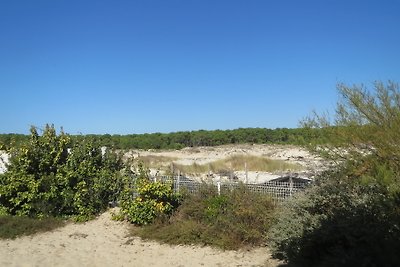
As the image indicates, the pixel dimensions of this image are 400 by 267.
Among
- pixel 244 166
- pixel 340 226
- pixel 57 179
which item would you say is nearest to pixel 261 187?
pixel 340 226

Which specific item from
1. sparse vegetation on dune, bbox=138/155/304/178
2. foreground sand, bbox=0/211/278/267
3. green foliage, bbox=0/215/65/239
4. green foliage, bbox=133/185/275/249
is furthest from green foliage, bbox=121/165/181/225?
sparse vegetation on dune, bbox=138/155/304/178

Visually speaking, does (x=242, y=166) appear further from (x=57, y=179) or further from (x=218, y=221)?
(x=218, y=221)

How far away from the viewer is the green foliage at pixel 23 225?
10.7 metres

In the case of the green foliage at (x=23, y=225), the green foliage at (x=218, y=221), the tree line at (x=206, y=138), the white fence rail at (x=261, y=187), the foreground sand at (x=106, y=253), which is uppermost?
the tree line at (x=206, y=138)

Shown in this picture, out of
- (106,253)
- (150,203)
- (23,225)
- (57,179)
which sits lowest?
(106,253)

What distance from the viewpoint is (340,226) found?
684 centimetres

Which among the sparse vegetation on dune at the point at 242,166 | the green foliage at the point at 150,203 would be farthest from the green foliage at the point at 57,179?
the sparse vegetation on dune at the point at 242,166

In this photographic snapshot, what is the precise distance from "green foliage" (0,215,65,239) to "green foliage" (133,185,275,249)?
98.7 inches

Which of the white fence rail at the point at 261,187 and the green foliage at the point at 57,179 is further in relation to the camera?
the green foliage at the point at 57,179

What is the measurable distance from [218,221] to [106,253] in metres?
2.56

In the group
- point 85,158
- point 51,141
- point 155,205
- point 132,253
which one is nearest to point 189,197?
point 155,205

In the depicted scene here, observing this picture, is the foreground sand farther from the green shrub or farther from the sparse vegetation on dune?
the sparse vegetation on dune

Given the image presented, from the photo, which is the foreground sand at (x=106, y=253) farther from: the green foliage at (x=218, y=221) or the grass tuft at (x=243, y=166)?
the grass tuft at (x=243, y=166)

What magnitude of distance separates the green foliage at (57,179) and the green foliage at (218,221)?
2.37 meters
